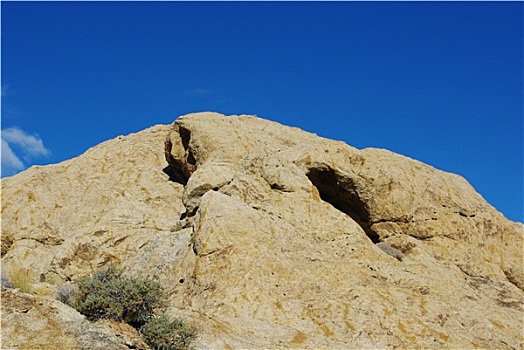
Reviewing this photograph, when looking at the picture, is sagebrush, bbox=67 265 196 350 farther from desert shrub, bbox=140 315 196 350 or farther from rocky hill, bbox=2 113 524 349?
rocky hill, bbox=2 113 524 349

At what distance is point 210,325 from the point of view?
14281 millimetres

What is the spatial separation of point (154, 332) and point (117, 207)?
64.7 ft

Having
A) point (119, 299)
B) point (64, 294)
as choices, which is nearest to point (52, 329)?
point (119, 299)

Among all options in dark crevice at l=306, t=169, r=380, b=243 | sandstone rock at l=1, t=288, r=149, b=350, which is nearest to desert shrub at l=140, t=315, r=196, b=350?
sandstone rock at l=1, t=288, r=149, b=350

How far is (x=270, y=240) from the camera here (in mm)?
21938

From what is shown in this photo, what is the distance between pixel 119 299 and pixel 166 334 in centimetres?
133

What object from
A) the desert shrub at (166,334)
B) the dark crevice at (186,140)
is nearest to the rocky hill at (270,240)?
the dark crevice at (186,140)

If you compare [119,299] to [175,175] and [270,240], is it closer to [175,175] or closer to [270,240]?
[270,240]

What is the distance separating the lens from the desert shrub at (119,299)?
12062mm

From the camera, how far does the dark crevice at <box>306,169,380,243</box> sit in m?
29.4

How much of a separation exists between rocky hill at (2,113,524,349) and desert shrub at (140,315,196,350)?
0.46 meters

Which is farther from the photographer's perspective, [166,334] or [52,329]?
[166,334]

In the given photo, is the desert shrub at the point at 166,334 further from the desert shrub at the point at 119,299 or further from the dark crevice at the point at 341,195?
the dark crevice at the point at 341,195

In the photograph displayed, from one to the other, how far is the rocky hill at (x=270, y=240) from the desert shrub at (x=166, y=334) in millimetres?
457
